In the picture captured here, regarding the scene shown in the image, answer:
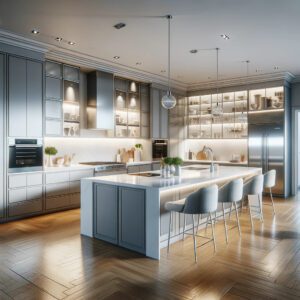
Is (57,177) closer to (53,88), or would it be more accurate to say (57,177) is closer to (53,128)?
(53,128)

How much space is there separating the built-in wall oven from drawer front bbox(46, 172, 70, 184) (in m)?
0.23

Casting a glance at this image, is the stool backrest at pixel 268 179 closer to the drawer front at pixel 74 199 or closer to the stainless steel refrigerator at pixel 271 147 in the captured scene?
the stainless steel refrigerator at pixel 271 147

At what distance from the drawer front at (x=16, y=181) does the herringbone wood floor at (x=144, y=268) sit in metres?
0.82

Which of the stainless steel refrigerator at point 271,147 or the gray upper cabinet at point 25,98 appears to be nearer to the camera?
the gray upper cabinet at point 25,98

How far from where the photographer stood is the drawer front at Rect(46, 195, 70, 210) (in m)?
5.59

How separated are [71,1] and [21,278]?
325 centimetres

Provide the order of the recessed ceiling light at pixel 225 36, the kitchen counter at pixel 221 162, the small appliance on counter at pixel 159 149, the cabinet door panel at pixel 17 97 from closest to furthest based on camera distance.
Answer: the recessed ceiling light at pixel 225 36
the cabinet door panel at pixel 17 97
the kitchen counter at pixel 221 162
the small appliance on counter at pixel 159 149

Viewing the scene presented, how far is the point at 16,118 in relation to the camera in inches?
201

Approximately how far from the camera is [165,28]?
4.58 metres

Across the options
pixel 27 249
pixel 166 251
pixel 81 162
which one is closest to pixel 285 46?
pixel 166 251

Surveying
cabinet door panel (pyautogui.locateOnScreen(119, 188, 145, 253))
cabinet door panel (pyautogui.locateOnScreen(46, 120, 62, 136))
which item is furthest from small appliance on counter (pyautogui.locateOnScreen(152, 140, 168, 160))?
cabinet door panel (pyautogui.locateOnScreen(119, 188, 145, 253))

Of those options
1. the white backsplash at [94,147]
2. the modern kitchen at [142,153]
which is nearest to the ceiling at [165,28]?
the modern kitchen at [142,153]

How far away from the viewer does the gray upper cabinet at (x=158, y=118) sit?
820 centimetres

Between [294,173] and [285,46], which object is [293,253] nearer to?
[285,46]
